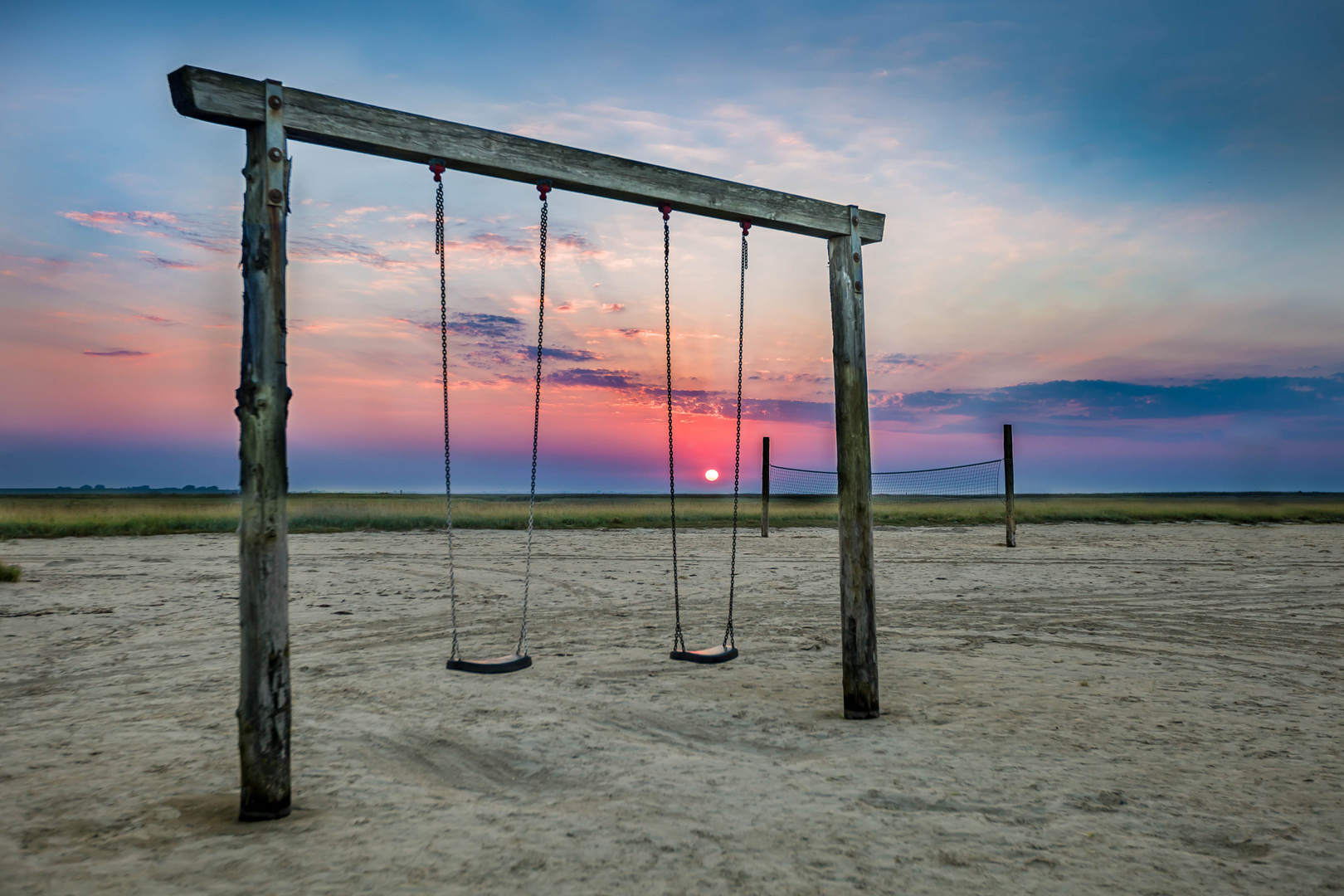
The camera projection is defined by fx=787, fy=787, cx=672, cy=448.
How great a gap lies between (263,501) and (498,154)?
2.06 m

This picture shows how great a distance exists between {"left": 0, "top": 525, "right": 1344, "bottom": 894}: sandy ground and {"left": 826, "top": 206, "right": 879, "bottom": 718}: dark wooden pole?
263 millimetres

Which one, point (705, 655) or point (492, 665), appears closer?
point (492, 665)

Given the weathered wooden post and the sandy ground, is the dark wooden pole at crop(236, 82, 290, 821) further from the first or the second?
the sandy ground

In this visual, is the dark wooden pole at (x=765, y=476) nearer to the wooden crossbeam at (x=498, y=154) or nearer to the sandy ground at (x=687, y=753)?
the sandy ground at (x=687, y=753)

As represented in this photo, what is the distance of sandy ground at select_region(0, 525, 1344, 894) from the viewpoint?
2.87 m

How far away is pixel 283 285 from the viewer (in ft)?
11.0

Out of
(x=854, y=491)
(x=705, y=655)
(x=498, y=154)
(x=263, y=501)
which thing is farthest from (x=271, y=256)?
(x=705, y=655)

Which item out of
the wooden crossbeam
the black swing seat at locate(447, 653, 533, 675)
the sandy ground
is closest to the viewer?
the sandy ground

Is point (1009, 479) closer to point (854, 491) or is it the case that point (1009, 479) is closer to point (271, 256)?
point (854, 491)

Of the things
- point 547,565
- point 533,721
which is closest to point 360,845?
point 533,721

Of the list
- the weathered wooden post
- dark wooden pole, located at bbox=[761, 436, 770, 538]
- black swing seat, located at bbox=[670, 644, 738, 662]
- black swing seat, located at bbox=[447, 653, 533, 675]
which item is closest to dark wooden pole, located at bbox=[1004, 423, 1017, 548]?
dark wooden pole, located at bbox=[761, 436, 770, 538]

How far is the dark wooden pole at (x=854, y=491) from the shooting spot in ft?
15.9

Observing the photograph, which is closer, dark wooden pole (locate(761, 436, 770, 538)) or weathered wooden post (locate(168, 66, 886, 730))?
weathered wooden post (locate(168, 66, 886, 730))

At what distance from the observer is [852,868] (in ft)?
9.33
